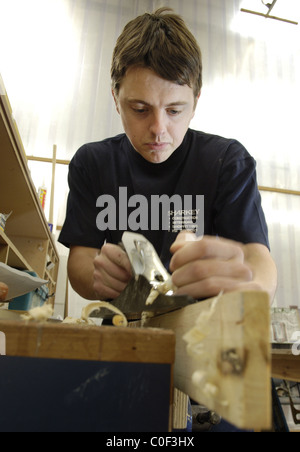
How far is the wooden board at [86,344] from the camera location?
383mm

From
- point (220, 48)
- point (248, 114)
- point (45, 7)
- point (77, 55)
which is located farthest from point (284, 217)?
point (45, 7)

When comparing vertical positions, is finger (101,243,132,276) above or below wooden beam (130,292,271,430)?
above

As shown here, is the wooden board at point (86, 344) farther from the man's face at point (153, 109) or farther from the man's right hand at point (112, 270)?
the man's face at point (153, 109)

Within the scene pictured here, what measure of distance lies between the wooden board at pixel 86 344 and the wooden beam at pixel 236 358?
0.04 metres

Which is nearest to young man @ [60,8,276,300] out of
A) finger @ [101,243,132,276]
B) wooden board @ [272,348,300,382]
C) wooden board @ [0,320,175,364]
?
finger @ [101,243,132,276]

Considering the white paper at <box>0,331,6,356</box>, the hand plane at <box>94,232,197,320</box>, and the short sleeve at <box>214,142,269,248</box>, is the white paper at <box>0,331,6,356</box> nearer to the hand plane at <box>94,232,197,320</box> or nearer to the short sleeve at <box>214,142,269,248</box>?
the hand plane at <box>94,232,197,320</box>

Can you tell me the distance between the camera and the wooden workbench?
357mm

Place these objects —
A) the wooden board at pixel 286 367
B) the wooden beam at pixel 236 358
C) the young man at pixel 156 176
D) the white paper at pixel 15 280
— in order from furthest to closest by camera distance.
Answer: the wooden board at pixel 286 367, the white paper at pixel 15 280, the young man at pixel 156 176, the wooden beam at pixel 236 358

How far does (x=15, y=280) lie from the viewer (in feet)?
3.61

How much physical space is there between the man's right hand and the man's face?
0.40m

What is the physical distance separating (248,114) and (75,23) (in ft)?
Answer: 6.12

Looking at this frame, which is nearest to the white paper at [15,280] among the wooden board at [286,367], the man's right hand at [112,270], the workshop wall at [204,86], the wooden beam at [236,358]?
the man's right hand at [112,270]

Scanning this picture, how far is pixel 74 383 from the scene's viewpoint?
366 mm
